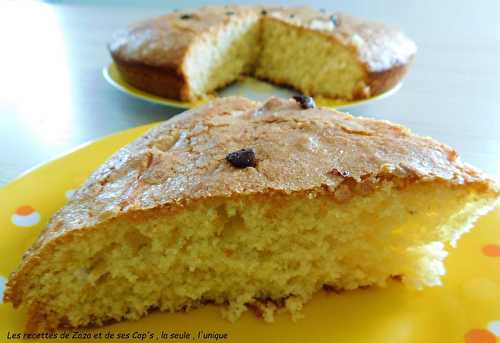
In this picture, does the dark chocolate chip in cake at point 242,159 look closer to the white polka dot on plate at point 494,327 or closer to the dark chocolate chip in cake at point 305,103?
the dark chocolate chip in cake at point 305,103

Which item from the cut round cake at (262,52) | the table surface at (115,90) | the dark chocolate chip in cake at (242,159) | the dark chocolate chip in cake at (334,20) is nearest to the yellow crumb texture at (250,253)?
the dark chocolate chip in cake at (242,159)

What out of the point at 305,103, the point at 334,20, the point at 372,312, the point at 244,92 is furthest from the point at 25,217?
the point at 334,20

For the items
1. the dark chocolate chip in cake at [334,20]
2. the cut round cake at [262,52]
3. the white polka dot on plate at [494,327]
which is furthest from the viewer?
the dark chocolate chip in cake at [334,20]

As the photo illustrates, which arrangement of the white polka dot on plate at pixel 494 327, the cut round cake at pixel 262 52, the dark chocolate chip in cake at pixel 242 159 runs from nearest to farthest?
the white polka dot on plate at pixel 494 327, the dark chocolate chip in cake at pixel 242 159, the cut round cake at pixel 262 52

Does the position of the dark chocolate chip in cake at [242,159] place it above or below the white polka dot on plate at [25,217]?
above

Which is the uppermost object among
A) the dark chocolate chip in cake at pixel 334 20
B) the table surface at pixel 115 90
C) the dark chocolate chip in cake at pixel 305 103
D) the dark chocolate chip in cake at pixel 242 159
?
the dark chocolate chip in cake at pixel 242 159

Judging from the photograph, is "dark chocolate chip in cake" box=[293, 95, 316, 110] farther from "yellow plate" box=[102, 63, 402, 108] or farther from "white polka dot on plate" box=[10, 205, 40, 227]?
"white polka dot on plate" box=[10, 205, 40, 227]
